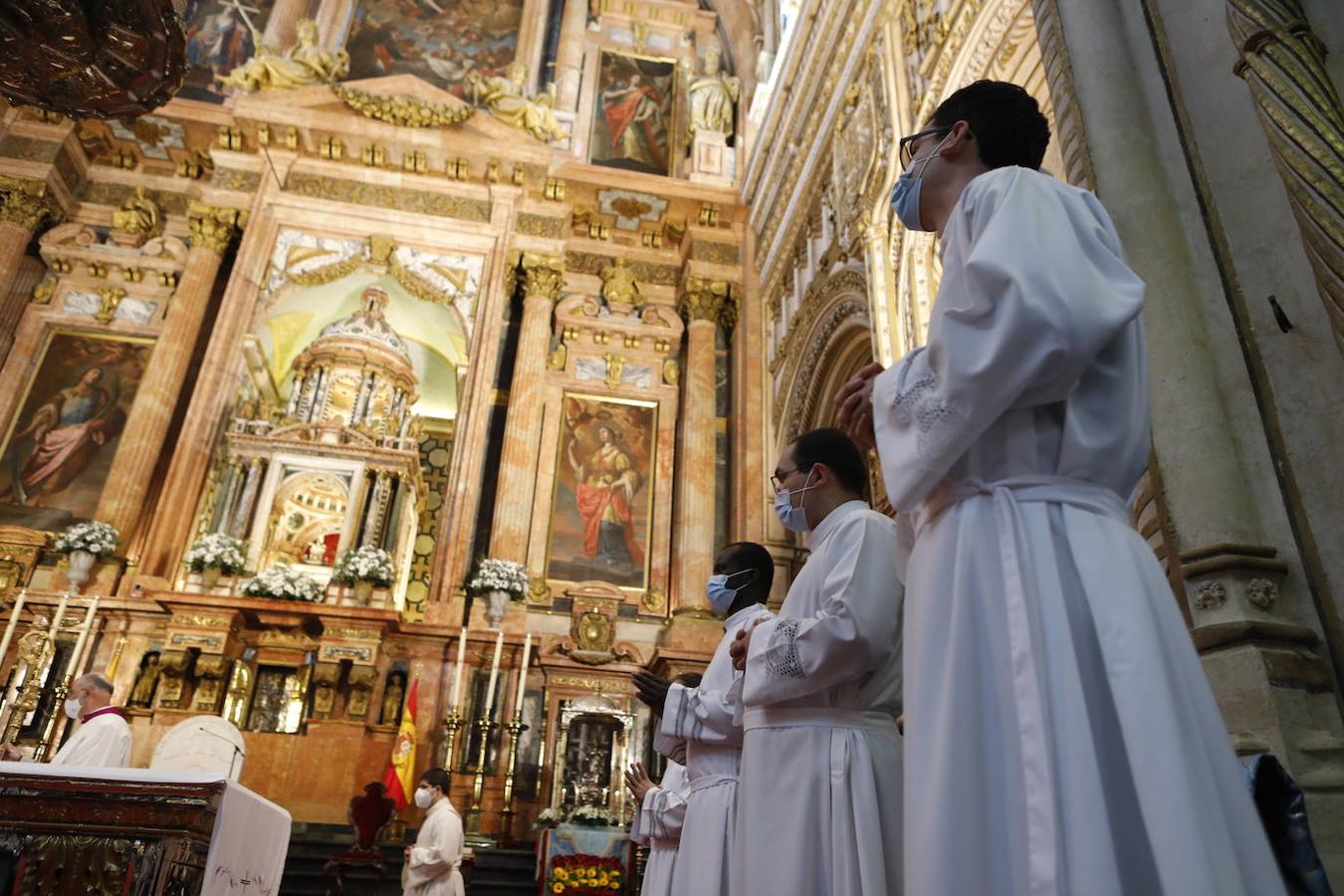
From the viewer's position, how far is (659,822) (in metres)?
4.09

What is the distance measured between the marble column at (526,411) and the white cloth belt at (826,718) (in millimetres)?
8420

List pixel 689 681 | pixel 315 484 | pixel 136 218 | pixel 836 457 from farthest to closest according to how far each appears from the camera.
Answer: pixel 136 218 → pixel 315 484 → pixel 689 681 → pixel 836 457

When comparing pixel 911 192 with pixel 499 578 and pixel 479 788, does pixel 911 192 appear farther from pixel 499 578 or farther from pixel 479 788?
pixel 499 578

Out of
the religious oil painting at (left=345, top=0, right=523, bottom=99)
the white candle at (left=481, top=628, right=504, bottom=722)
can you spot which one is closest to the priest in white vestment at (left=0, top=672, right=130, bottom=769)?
the white candle at (left=481, top=628, right=504, bottom=722)

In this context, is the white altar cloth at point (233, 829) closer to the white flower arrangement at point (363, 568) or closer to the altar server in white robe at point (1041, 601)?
the altar server in white robe at point (1041, 601)

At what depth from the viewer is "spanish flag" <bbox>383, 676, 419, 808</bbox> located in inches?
328

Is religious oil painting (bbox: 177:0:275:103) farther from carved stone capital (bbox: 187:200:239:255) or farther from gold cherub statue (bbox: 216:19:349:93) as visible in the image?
carved stone capital (bbox: 187:200:239:255)

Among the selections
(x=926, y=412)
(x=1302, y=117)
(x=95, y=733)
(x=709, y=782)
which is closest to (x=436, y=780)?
(x=95, y=733)

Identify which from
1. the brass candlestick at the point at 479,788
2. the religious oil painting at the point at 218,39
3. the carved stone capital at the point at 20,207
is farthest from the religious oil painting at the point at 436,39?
the brass candlestick at the point at 479,788

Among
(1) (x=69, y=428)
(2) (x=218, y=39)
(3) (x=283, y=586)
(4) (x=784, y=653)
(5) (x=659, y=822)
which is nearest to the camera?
(4) (x=784, y=653)

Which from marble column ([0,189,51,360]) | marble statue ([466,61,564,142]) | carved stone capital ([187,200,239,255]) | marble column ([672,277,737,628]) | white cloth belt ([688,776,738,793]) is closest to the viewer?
white cloth belt ([688,776,738,793])

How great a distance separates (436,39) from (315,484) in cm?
768

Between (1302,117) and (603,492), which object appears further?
(603,492)

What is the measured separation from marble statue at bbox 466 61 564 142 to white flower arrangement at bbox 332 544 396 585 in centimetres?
611
